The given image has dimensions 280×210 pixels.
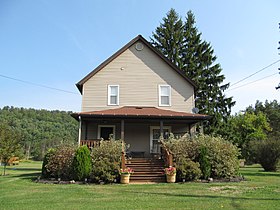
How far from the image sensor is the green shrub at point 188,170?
1203cm

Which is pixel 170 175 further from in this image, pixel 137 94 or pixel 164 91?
pixel 164 91

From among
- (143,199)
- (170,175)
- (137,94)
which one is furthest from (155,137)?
(143,199)

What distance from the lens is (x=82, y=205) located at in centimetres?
696

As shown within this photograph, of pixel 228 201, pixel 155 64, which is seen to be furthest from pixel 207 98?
pixel 228 201

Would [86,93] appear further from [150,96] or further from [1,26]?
[1,26]

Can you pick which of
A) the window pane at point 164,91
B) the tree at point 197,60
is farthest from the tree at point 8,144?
the tree at point 197,60

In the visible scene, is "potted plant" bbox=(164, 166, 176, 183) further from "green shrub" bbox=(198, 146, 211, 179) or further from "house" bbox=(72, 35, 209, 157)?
"house" bbox=(72, 35, 209, 157)

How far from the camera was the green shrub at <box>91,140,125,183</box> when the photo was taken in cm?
1177

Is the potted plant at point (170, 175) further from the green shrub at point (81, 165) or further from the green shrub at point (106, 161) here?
the green shrub at point (81, 165)

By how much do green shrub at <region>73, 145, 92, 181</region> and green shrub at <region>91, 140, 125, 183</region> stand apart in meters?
0.25

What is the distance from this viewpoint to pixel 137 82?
17734 mm

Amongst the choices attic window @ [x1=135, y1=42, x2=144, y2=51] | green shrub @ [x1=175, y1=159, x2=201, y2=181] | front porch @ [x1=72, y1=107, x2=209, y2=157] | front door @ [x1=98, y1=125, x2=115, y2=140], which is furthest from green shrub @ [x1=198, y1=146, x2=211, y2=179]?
attic window @ [x1=135, y1=42, x2=144, y2=51]

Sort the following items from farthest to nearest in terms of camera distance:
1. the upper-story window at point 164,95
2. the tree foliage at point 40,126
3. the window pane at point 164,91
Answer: the tree foliage at point 40,126 < the window pane at point 164,91 < the upper-story window at point 164,95

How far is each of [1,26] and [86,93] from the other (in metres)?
6.31
